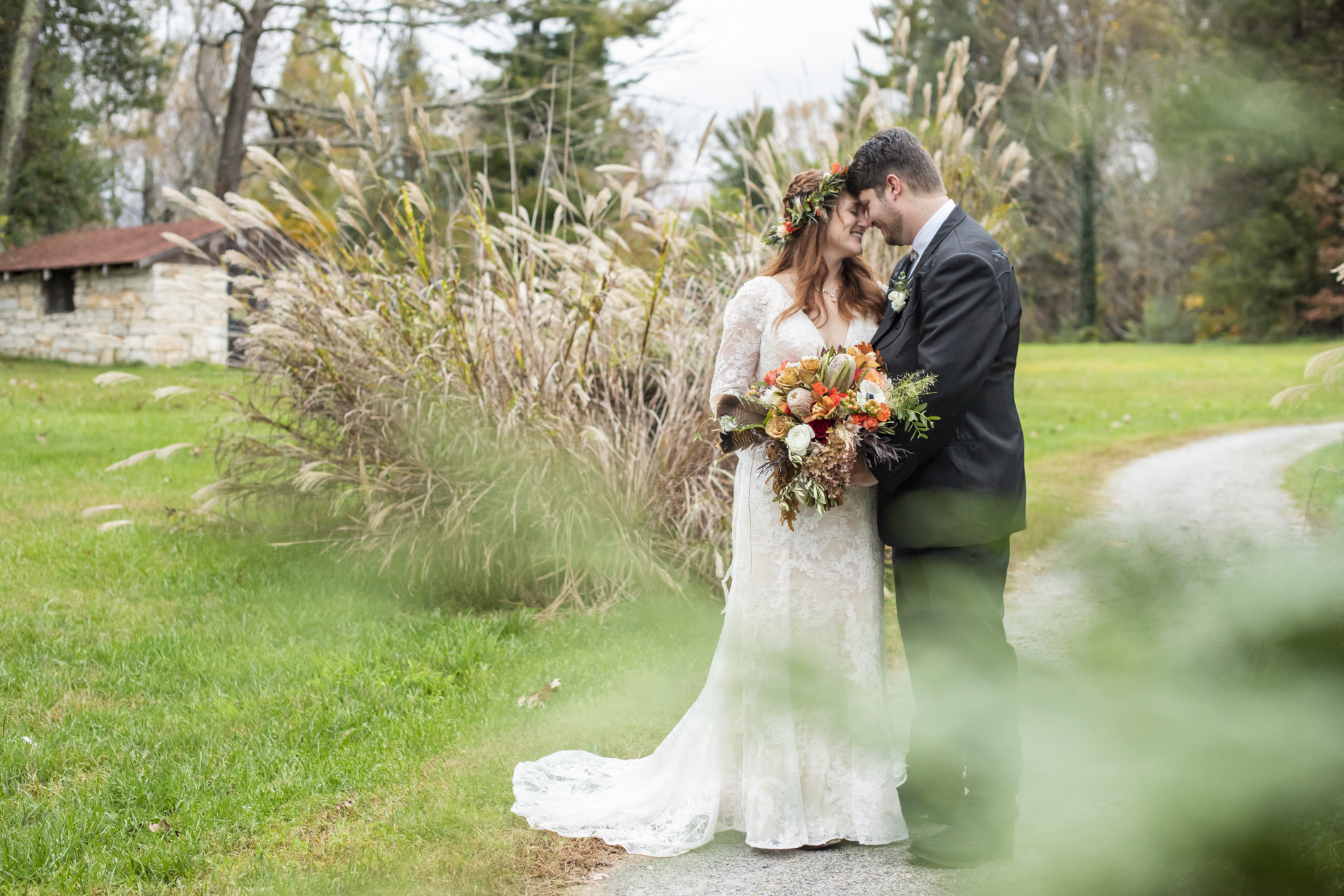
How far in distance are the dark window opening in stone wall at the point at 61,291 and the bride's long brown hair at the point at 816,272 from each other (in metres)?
25.1

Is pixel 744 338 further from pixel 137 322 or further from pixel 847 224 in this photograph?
pixel 137 322

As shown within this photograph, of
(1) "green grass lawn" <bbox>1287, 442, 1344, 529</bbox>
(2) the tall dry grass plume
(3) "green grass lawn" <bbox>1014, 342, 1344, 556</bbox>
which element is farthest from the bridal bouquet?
(2) the tall dry grass plume

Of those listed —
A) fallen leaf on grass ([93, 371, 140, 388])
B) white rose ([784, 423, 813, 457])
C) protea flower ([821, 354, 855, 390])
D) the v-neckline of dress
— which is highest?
the v-neckline of dress

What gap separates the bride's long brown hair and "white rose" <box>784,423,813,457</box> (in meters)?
0.71

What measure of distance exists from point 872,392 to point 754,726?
1011 millimetres

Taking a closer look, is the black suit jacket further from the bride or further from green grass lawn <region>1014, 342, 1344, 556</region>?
green grass lawn <region>1014, 342, 1344, 556</region>

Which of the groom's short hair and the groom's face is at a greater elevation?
the groom's short hair

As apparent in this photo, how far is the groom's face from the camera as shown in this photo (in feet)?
10.2

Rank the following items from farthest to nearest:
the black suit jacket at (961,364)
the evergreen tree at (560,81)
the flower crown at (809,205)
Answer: the evergreen tree at (560,81) < the flower crown at (809,205) < the black suit jacket at (961,364)

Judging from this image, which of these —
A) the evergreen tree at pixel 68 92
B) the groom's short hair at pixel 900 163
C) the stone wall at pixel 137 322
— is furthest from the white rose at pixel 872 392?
the evergreen tree at pixel 68 92

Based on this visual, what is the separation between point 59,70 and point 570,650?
Result: 23904 mm

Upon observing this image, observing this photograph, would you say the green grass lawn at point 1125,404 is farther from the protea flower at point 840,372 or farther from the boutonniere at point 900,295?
the boutonniere at point 900,295

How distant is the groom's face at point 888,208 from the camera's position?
310cm

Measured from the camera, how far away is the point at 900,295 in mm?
3002
